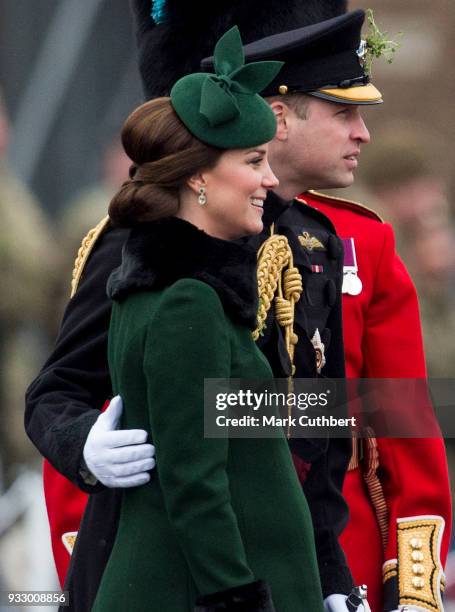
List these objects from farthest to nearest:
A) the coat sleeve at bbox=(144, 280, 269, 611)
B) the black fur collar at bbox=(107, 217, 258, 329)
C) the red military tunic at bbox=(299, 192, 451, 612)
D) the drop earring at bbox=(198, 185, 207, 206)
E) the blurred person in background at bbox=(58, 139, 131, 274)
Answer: the blurred person in background at bbox=(58, 139, 131, 274) < the red military tunic at bbox=(299, 192, 451, 612) < the drop earring at bbox=(198, 185, 207, 206) < the black fur collar at bbox=(107, 217, 258, 329) < the coat sleeve at bbox=(144, 280, 269, 611)

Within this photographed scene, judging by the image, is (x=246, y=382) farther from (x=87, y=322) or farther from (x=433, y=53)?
(x=433, y=53)

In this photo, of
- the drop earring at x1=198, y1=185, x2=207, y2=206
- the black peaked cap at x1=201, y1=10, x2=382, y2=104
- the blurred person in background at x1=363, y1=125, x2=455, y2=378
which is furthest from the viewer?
the blurred person in background at x1=363, y1=125, x2=455, y2=378

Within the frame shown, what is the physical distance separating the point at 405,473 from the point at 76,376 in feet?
2.99

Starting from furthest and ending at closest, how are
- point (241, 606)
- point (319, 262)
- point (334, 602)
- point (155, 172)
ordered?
point (319, 262) < point (334, 602) < point (155, 172) < point (241, 606)

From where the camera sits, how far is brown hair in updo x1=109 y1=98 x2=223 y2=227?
130 inches

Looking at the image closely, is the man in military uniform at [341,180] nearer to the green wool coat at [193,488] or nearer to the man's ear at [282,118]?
the man's ear at [282,118]

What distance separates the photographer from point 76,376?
3635mm

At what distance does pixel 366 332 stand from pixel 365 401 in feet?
0.64

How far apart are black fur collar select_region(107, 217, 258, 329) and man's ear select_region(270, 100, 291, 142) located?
76 centimetres

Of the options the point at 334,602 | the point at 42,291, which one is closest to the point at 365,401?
the point at 334,602

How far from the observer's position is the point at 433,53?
28.9 feet

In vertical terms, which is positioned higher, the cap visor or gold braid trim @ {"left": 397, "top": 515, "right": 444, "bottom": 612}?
the cap visor
